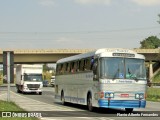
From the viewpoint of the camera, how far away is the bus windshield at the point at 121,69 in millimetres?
20703

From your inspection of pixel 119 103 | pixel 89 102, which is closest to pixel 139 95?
pixel 119 103

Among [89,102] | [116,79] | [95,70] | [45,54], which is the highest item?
[45,54]

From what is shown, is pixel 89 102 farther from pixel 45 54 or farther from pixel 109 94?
pixel 45 54

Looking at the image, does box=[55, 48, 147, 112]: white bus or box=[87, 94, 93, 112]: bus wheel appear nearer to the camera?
box=[55, 48, 147, 112]: white bus

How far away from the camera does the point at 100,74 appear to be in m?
20.8

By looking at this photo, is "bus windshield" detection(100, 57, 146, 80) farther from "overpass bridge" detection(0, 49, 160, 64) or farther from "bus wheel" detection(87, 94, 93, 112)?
"overpass bridge" detection(0, 49, 160, 64)

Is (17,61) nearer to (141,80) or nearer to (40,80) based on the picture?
(40,80)

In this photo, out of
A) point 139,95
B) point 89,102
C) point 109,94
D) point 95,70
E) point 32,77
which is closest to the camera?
point 109,94

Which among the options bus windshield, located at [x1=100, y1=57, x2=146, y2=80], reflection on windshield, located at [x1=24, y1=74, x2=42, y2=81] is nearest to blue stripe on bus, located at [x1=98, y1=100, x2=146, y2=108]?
bus windshield, located at [x1=100, y1=57, x2=146, y2=80]

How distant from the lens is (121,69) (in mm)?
20891

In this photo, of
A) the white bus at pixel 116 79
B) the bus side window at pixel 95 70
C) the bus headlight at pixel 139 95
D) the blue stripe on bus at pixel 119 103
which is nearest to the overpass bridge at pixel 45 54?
the white bus at pixel 116 79

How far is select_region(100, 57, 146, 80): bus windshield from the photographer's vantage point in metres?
20.7

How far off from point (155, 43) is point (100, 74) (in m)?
151

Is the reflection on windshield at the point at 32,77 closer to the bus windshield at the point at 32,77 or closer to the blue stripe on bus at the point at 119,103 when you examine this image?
the bus windshield at the point at 32,77
